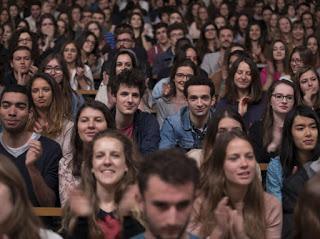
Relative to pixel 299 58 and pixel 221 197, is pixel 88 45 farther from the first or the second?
pixel 221 197

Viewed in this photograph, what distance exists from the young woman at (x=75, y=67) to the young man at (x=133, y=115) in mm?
2591

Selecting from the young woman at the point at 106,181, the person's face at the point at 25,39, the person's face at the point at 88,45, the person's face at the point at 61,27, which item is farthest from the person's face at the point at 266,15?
the young woman at the point at 106,181

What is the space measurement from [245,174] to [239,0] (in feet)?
33.7

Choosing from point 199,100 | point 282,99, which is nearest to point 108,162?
point 199,100

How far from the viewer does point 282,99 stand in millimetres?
6816

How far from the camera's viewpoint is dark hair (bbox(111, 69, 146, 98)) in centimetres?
653

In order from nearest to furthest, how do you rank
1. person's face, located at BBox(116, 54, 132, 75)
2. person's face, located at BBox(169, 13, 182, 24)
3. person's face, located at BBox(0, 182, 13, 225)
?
1. person's face, located at BBox(0, 182, 13, 225)
2. person's face, located at BBox(116, 54, 132, 75)
3. person's face, located at BBox(169, 13, 182, 24)

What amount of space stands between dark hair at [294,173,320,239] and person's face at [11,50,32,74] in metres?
5.77

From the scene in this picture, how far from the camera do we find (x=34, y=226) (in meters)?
3.44

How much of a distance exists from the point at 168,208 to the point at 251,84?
476cm

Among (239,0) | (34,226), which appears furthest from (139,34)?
(34,226)

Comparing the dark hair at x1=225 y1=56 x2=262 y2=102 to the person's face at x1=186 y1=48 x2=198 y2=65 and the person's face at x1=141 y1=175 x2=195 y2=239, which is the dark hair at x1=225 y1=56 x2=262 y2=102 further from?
the person's face at x1=141 y1=175 x2=195 y2=239

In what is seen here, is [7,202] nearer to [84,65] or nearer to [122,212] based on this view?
[122,212]

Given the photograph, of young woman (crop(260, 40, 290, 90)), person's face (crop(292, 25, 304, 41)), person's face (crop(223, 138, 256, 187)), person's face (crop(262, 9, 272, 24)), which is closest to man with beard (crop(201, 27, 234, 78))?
young woman (crop(260, 40, 290, 90))
